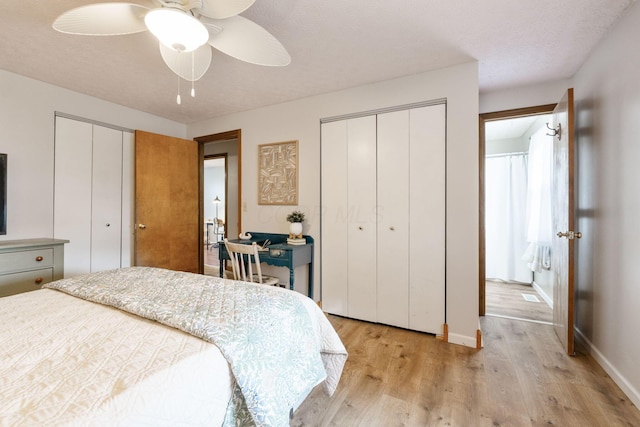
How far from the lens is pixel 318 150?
313 centimetres

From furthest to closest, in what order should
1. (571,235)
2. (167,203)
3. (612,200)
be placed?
(167,203) → (571,235) → (612,200)

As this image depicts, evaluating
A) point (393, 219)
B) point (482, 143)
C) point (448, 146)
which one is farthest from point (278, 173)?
point (482, 143)

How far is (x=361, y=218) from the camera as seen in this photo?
2918 mm

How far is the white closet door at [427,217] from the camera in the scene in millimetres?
2547

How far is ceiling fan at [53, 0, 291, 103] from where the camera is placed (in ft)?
4.35

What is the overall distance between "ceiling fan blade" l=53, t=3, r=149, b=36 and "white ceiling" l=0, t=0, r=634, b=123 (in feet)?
0.71

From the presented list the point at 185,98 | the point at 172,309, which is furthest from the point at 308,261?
the point at 185,98

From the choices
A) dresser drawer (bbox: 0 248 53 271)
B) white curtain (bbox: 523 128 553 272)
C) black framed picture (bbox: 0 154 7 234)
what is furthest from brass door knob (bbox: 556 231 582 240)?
black framed picture (bbox: 0 154 7 234)

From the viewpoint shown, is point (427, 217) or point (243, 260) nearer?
point (427, 217)

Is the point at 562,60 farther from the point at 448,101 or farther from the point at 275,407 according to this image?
the point at 275,407

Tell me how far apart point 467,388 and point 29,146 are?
4.13m

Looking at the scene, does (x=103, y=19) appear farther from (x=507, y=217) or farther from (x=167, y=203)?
(x=507, y=217)

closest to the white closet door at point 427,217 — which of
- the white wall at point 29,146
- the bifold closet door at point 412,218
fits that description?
the bifold closet door at point 412,218

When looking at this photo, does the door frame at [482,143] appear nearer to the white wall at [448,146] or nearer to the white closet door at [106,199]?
the white wall at [448,146]
